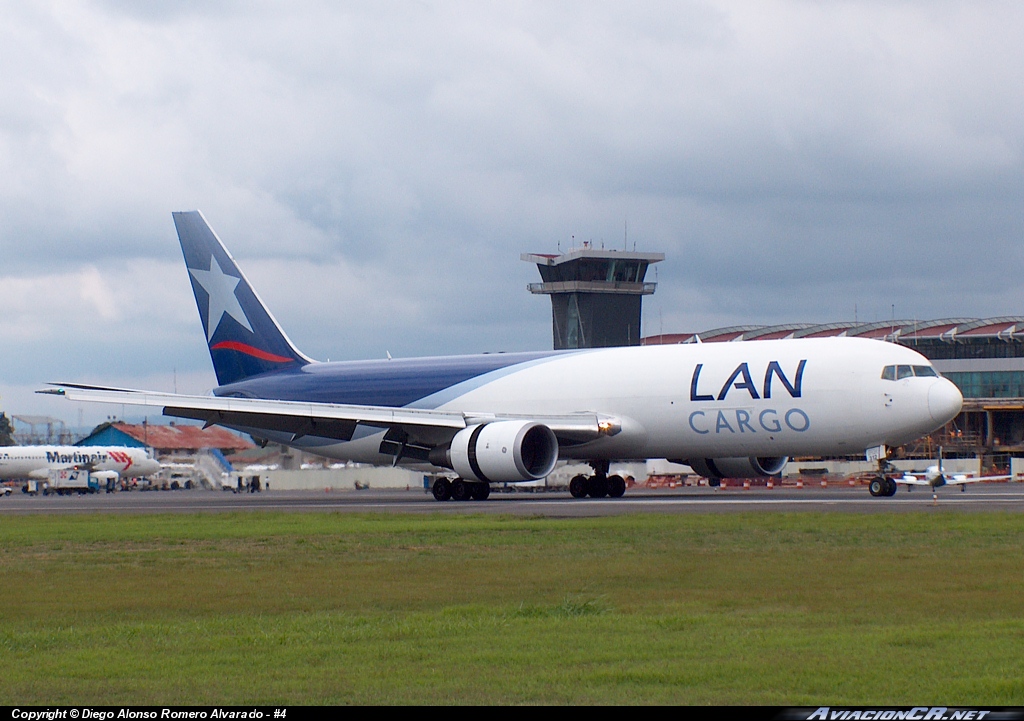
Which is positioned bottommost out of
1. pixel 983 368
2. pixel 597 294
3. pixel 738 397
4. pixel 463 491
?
pixel 463 491

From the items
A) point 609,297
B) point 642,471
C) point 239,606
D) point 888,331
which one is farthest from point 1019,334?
point 239,606

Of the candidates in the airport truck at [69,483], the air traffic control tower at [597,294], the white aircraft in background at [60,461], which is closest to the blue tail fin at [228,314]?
the airport truck at [69,483]

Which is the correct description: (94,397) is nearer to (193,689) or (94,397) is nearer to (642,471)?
(642,471)

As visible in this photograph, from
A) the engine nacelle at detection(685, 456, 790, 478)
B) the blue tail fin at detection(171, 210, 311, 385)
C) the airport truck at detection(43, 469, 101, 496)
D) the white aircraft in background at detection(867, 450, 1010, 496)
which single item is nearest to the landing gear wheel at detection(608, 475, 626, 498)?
the engine nacelle at detection(685, 456, 790, 478)

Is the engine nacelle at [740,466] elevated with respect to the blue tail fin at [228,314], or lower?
lower

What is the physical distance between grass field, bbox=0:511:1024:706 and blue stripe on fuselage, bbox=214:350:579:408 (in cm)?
Result: 2152

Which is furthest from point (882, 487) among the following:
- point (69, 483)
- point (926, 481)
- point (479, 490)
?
point (69, 483)

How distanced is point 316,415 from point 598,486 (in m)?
9.92

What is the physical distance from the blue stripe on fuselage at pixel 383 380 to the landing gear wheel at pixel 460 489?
4.70 m

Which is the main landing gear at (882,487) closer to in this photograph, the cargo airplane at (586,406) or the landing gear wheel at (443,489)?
the cargo airplane at (586,406)

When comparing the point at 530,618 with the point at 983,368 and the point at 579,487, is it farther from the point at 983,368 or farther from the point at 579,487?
the point at 983,368

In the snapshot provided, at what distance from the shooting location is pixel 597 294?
117m

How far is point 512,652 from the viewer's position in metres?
9.97

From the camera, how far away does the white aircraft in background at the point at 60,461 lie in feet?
291
